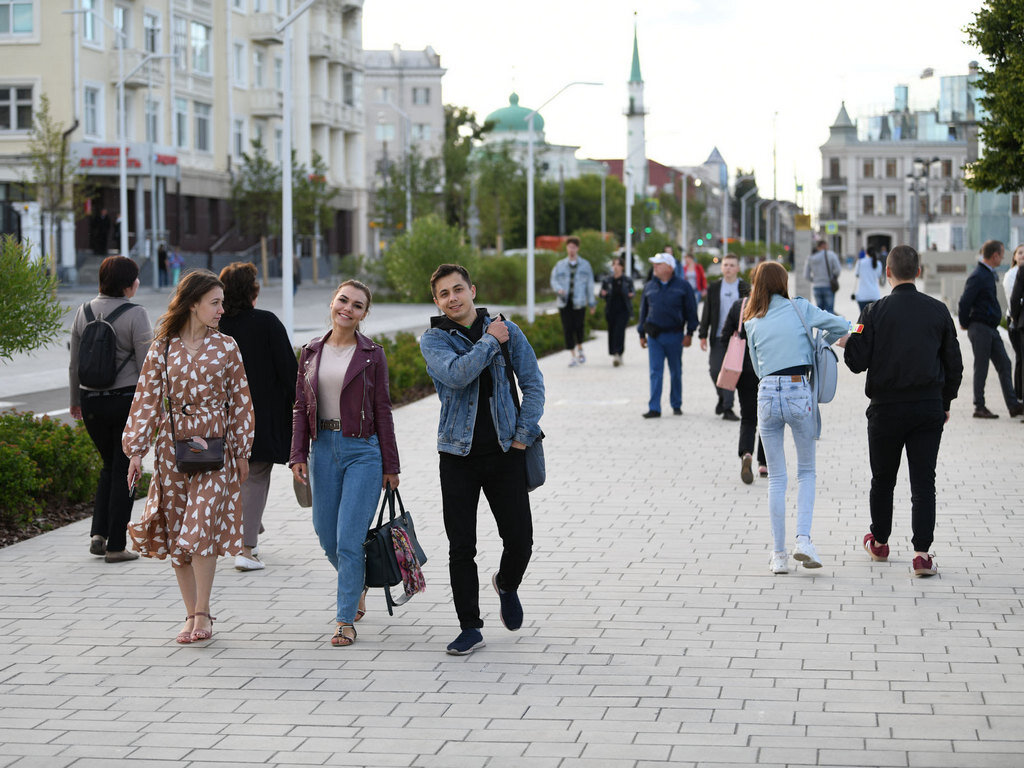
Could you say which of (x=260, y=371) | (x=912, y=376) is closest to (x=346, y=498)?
(x=260, y=371)

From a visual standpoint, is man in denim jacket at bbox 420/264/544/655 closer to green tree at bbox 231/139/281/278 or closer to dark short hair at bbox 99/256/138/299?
dark short hair at bbox 99/256/138/299

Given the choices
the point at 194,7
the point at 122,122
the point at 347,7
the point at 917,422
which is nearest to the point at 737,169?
the point at 347,7

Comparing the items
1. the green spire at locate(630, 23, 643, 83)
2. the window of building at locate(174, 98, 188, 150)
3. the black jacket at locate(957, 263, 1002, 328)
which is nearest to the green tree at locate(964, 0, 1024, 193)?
the black jacket at locate(957, 263, 1002, 328)

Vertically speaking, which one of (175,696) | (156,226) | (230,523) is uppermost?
(156,226)

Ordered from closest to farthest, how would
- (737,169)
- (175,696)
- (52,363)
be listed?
(175,696) < (52,363) < (737,169)

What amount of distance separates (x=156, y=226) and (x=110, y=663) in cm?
4931

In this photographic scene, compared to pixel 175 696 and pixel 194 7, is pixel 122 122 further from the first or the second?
pixel 175 696

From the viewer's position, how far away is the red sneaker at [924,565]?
7965 millimetres

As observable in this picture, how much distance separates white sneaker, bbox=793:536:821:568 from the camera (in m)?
8.23

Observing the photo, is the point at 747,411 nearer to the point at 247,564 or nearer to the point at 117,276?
the point at 247,564

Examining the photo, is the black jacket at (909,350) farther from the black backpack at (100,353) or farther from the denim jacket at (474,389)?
the black backpack at (100,353)

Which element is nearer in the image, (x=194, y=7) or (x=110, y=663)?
(x=110, y=663)

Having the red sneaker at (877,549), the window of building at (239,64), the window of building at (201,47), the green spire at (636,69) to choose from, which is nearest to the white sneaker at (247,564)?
the red sneaker at (877,549)

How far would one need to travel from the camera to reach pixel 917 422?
795 cm
